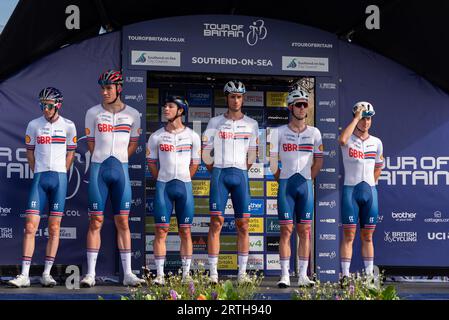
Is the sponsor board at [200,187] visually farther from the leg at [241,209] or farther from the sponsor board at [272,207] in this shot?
the leg at [241,209]

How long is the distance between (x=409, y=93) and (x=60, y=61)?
4.54 meters

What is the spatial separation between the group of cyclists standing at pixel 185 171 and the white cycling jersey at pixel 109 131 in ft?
0.04

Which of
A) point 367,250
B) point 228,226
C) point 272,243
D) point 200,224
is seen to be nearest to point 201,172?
point 200,224

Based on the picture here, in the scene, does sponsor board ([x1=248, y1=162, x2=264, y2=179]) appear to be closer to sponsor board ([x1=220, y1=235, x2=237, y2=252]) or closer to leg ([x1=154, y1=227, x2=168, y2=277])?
sponsor board ([x1=220, y1=235, x2=237, y2=252])

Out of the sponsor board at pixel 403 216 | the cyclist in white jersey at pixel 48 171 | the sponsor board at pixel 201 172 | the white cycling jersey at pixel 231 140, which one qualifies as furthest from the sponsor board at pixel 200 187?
the sponsor board at pixel 403 216

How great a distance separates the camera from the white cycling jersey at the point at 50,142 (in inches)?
279

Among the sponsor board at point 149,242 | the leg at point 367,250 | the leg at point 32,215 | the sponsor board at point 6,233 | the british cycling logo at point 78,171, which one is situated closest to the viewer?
the leg at point 32,215

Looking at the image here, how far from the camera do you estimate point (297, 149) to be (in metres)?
7.39

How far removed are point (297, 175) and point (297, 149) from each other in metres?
0.30

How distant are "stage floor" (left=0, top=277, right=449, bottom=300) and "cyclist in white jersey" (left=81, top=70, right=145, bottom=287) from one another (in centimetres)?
32

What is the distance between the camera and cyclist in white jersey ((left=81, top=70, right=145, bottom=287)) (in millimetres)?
7137

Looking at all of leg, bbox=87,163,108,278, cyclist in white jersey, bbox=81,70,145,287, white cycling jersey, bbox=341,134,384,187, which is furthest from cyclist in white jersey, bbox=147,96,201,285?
white cycling jersey, bbox=341,134,384,187

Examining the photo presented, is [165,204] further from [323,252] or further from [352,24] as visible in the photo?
[352,24]
